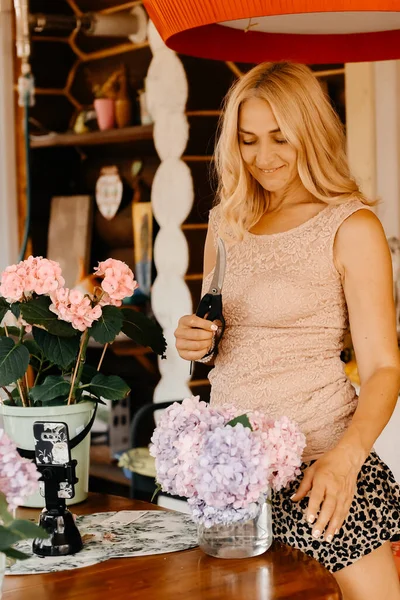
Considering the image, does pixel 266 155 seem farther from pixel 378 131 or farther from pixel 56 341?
pixel 378 131

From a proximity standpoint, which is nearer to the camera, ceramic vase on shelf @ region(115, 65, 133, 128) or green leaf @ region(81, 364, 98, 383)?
green leaf @ region(81, 364, 98, 383)

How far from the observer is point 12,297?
1839 millimetres

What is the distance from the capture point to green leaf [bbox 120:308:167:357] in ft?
6.57

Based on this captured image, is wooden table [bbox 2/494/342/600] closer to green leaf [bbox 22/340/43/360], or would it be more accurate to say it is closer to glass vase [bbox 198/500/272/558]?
glass vase [bbox 198/500/272/558]

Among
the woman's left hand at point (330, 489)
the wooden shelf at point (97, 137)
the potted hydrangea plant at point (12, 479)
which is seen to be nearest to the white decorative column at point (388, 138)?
the wooden shelf at point (97, 137)

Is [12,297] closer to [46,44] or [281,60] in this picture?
[281,60]

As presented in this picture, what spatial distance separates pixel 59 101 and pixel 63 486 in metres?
3.34

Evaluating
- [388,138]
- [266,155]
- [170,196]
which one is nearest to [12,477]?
[266,155]

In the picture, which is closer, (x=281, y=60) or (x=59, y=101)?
(x=281, y=60)

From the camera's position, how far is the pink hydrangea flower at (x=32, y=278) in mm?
1823

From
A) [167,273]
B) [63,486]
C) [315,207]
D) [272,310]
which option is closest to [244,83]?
[315,207]

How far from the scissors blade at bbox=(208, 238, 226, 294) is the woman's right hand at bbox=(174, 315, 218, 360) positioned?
0.21 ft

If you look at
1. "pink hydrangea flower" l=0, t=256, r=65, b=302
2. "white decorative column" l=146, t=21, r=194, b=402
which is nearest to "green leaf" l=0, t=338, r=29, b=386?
"pink hydrangea flower" l=0, t=256, r=65, b=302

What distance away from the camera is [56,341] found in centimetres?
188
